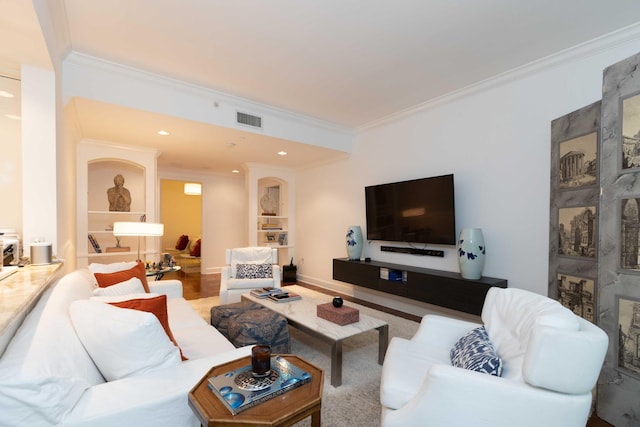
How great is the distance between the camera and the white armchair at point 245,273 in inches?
152

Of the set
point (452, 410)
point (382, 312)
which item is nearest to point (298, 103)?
point (382, 312)

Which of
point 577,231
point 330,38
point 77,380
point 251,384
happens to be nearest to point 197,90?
point 330,38

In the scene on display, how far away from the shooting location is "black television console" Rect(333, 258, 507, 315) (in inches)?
119

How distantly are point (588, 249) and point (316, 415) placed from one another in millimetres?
2396

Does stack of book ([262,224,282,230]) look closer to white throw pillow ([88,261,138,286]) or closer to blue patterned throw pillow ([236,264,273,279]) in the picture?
blue patterned throw pillow ([236,264,273,279])

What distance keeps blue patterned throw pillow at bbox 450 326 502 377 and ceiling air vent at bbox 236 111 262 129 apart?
329cm

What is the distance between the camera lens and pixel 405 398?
57.1 inches

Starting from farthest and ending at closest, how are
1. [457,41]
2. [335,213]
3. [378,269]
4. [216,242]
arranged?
[216,242]
[335,213]
[378,269]
[457,41]

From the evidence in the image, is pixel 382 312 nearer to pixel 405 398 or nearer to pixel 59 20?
pixel 405 398

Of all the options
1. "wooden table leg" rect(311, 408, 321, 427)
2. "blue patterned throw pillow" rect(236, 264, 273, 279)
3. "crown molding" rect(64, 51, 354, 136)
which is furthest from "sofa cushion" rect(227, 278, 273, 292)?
"wooden table leg" rect(311, 408, 321, 427)

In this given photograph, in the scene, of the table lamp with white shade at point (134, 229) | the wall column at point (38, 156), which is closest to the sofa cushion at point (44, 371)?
the wall column at point (38, 156)

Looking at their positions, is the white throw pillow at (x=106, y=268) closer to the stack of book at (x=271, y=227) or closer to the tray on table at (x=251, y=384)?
the tray on table at (x=251, y=384)

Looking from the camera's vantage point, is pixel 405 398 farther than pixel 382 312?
No

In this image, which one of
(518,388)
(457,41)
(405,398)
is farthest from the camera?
(457,41)
